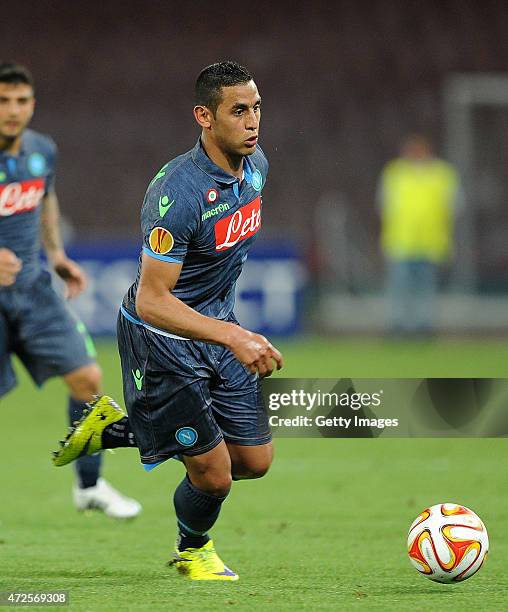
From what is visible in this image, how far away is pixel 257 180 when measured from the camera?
5906mm

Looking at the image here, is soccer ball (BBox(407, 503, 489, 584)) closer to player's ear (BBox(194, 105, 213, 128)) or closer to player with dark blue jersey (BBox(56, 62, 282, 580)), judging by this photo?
player with dark blue jersey (BBox(56, 62, 282, 580))

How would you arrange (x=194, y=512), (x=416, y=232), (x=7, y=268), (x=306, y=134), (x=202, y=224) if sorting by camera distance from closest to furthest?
(x=202, y=224)
(x=194, y=512)
(x=7, y=268)
(x=416, y=232)
(x=306, y=134)

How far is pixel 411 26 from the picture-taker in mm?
21500

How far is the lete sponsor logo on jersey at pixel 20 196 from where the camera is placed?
757 cm

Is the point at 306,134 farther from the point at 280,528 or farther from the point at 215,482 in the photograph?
the point at 215,482

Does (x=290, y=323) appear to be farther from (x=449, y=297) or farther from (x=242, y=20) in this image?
(x=242, y=20)

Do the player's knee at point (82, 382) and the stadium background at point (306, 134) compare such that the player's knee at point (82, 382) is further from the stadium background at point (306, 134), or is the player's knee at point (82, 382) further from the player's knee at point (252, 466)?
the stadium background at point (306, 134)

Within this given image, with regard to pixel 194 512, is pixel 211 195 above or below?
above

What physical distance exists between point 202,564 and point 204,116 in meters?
1.80

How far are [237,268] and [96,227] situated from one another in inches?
620

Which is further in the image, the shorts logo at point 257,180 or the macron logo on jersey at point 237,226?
the shorts logo at point 257,180

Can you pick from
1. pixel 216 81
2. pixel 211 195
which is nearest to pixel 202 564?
pixel 211 195

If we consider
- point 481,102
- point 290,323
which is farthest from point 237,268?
point 481,102

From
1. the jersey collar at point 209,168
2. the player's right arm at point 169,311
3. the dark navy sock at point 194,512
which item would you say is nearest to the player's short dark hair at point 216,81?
the jersey collar at point 209,168
